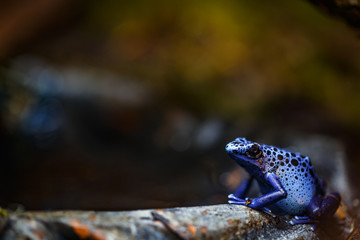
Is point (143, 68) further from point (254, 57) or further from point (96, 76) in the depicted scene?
point (254, 57)

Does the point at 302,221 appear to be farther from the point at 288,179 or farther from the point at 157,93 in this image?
the point at 157,93

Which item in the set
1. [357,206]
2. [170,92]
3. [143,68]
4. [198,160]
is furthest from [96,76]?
[357,206]

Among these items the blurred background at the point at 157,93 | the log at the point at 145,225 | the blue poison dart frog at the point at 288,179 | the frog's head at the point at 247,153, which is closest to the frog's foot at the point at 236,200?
the blue poison dart frog at the point at 288,179

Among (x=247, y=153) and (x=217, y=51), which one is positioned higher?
(x=217, y=51)

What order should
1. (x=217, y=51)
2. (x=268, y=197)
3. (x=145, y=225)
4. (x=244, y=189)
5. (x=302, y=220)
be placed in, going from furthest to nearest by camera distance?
(x=217, y=51) < (x=244, y=189) < (x=302, y=220) < (x=268, y=197) < (x=145, y=225)

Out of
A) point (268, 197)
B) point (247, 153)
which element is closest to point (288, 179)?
point (268, 197)

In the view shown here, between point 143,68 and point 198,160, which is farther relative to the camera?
point 143,68

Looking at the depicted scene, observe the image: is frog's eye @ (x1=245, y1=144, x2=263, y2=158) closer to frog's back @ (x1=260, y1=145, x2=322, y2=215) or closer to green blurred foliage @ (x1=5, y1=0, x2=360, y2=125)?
frog's back @ (x1=260, y1=145, x2=322, y2=215)

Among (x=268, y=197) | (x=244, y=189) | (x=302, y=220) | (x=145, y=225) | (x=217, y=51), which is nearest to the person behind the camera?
(x=145, y=225)
